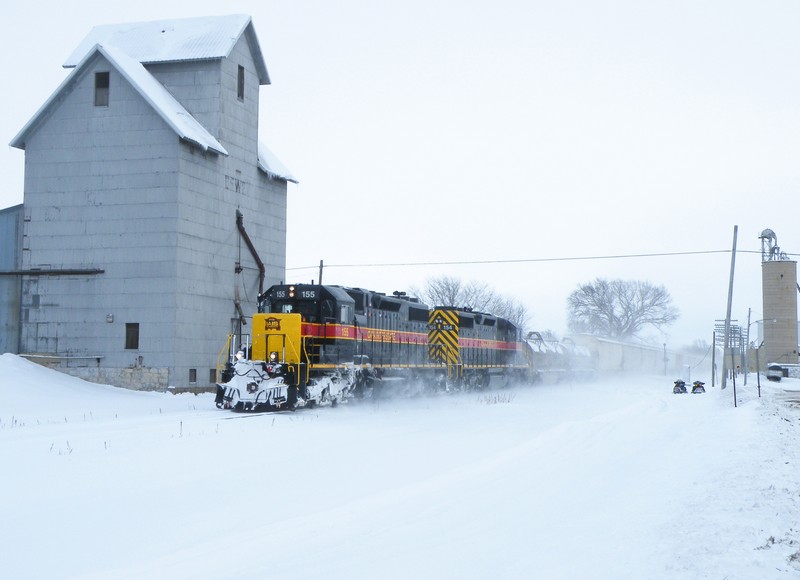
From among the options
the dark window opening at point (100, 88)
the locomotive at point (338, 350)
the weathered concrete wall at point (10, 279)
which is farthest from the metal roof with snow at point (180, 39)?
the locomotive at point (338, 350)

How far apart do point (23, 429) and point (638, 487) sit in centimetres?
1176

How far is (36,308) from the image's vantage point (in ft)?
92.3

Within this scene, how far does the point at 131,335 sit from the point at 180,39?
1215 centimetres

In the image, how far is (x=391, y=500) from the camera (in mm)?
9844

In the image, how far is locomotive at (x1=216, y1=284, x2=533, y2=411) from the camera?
66.2ft

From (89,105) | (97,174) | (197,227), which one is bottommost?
(197,227)

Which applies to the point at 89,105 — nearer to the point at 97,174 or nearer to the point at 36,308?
the point at 97,174

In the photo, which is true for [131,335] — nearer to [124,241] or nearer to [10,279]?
[124,241]

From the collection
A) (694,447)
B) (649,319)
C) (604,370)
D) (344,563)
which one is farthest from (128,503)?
(649,319)

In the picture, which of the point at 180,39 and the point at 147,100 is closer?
the point at 147,100

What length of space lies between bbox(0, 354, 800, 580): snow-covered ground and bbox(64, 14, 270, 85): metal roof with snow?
17.5 metres

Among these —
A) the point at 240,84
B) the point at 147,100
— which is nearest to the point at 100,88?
the point at 147,100

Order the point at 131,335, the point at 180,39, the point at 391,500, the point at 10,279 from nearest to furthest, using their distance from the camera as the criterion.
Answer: the point at 391,500 → the point at 131,335 → the point at 10,279 → the point at 180,39

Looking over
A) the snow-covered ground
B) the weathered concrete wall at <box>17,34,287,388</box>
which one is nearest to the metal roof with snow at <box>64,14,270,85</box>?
the weathered concrete wall at <box>17,34,287,388</box>
